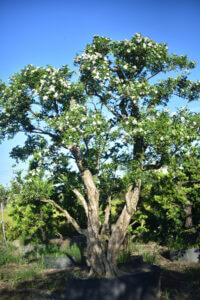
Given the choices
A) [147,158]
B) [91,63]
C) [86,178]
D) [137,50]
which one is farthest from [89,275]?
[137,50]

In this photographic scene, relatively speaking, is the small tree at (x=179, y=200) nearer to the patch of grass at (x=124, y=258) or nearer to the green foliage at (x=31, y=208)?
the patch of grass at (x=124, y=258)

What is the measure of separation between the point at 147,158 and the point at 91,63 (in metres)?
4.21

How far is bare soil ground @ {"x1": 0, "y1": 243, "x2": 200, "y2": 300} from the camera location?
7.23m

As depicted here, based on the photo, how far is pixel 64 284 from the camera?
847 cm

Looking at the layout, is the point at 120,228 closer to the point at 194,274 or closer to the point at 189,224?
the point at 194,274

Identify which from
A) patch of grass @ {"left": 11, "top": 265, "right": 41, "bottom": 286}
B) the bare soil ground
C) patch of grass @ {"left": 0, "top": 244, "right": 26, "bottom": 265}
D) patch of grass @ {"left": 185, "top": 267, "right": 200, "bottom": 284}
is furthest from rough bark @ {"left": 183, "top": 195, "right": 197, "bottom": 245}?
patch of grass @ {"left": 0, "top": 244, "right": 26, "bottom": 265}

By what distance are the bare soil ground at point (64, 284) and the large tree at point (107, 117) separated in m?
1.41

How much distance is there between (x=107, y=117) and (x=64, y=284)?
224 inches

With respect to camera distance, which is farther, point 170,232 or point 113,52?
point 170,232

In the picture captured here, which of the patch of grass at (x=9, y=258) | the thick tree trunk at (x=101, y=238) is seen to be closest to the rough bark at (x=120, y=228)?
the thick tree trunk at (x=101, y=238)

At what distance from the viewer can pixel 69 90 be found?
391 inches

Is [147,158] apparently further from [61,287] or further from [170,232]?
[61,287]

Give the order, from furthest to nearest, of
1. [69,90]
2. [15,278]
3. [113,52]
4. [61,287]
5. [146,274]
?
[113,52], [69,90], [15,278], [61,287], [146,274]

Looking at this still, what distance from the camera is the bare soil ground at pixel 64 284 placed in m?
7.23
